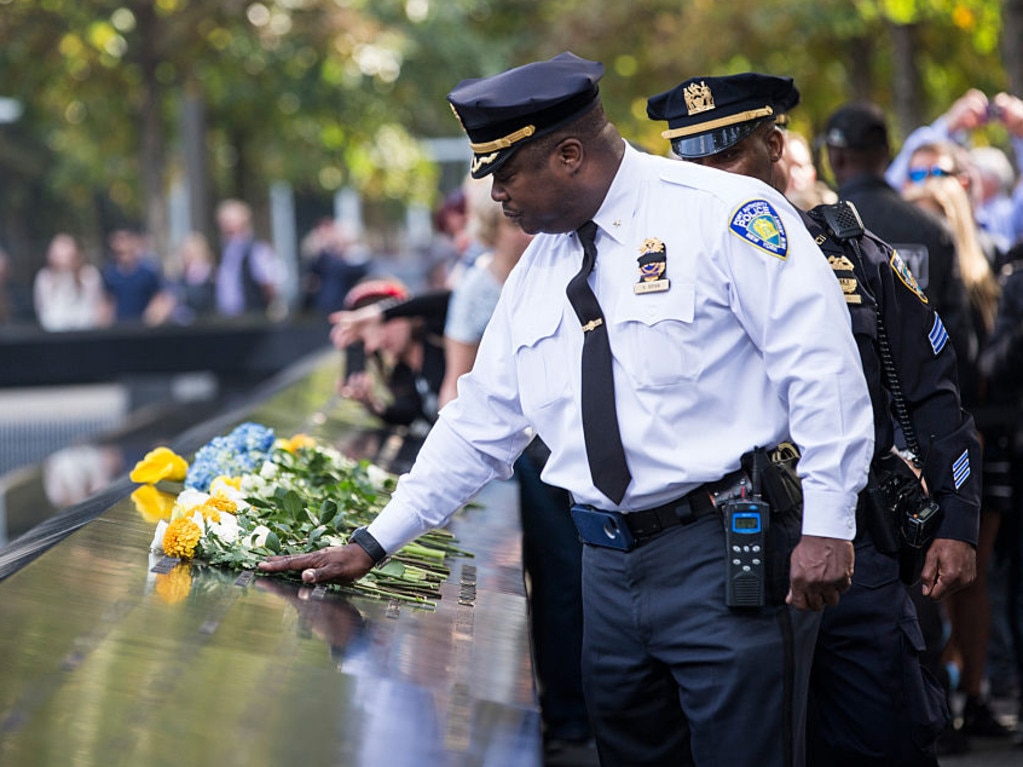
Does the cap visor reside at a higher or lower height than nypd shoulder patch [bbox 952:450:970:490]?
higher

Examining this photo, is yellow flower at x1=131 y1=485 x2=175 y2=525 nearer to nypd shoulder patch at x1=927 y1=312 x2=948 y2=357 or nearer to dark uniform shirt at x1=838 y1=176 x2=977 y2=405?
nypd shoulder patch at x1=927 y1=312 x2=948 y2=357

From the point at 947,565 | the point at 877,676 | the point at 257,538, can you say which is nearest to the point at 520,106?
the point at 257,538

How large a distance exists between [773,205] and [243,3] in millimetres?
16959

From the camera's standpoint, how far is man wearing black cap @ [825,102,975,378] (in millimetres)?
5121

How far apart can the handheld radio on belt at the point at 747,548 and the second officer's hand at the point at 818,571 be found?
66 millimetres

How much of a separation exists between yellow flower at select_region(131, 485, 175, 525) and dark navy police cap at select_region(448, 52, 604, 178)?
4.47 ft

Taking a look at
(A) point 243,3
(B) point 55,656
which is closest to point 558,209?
(B) point 55,656

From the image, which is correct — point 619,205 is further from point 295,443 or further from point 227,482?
point 295,443

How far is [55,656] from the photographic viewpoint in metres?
2.71

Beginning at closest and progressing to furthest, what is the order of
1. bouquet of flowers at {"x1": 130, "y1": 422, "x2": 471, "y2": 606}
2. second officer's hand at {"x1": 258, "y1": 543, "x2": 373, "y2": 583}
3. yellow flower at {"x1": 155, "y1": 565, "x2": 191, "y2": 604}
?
yellow flower at {"x1": 155, "y1": 565, "x2": 191, "y2": 604} < second officer's hand at {"x1": 258, "y1": 543, "x2": 373, "y2": 583} < bouquet of flowers at {"x1": 130, "y1": 422, "x2": 471, "y2": 606}

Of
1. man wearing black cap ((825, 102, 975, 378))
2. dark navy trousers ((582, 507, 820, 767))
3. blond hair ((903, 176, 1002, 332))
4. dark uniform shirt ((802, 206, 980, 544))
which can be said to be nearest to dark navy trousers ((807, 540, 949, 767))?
dark uniform shirt ((802, 206, 980, 544))

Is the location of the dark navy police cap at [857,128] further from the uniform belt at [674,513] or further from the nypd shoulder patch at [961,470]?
the uniform belt at [674,513]

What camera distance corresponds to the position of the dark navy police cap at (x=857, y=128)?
17.0ft

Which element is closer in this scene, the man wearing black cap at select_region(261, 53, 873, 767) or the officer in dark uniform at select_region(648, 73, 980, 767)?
the man wearing black cap at select_region(261, 53, 873, 767)
